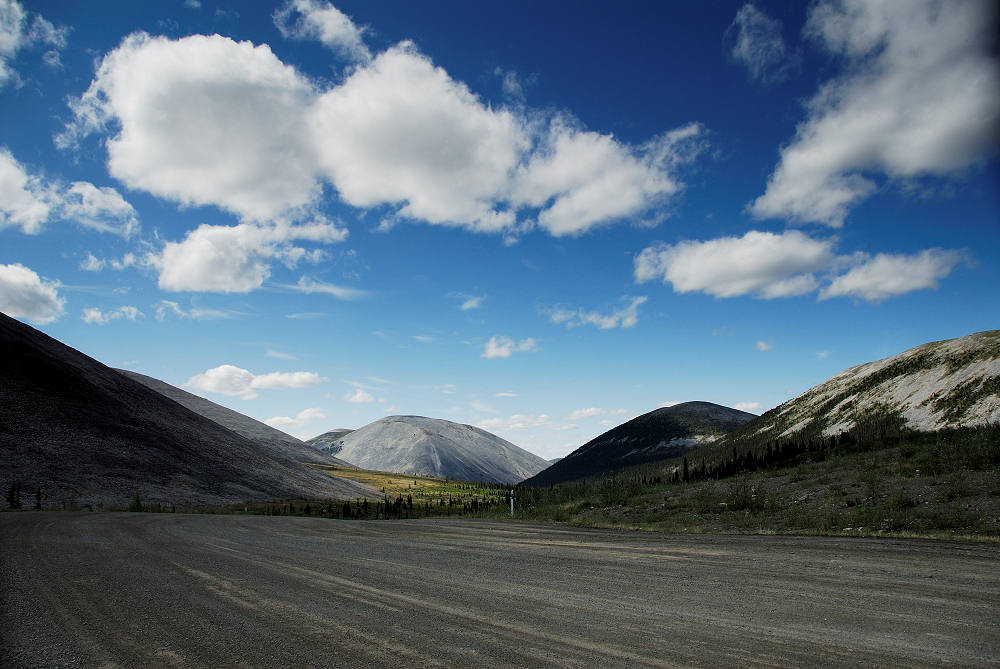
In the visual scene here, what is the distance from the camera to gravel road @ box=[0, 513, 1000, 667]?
538cm

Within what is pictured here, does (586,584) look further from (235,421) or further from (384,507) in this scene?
(235,421)

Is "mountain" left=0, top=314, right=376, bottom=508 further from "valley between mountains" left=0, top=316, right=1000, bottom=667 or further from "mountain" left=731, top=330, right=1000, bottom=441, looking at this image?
"mountain" left=731, top=330, right=1000, bottom=441

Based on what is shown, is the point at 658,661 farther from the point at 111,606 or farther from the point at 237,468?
the point at 237,468

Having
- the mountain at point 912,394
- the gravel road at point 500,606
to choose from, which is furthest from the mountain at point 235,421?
the gravel road at point 500,606

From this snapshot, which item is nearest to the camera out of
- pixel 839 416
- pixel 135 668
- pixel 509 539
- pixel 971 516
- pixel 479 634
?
pixel 135 668

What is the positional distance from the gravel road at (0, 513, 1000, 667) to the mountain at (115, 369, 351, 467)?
6415 inches

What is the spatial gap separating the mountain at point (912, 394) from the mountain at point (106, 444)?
77174 mm

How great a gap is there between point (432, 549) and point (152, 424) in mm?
77307

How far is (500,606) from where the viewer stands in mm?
7441

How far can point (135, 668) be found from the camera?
5000 mm

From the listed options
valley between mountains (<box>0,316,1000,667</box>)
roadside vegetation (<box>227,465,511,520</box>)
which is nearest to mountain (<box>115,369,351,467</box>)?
roadside vegetation (<box>227,465,511,520</box>)

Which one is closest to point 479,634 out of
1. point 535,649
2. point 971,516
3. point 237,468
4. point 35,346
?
point 535,649

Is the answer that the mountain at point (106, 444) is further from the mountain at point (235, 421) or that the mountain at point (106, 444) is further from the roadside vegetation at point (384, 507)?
the mountain at point (235, 421)

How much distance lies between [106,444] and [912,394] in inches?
4310
